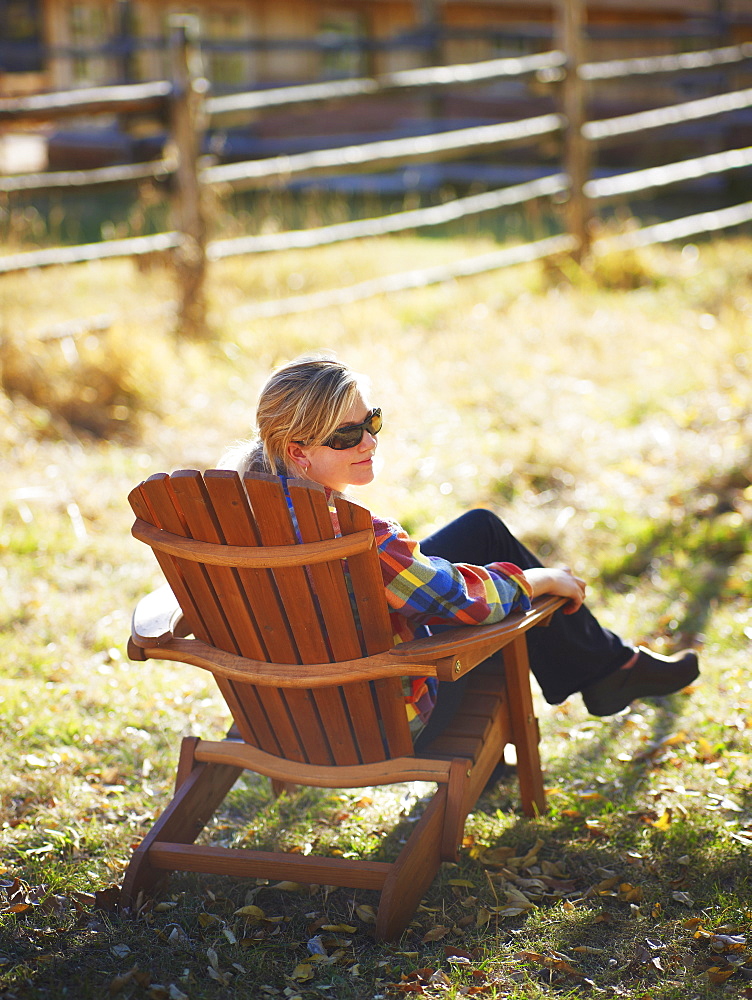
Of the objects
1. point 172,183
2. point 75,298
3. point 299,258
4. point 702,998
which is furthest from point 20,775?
point 299,258

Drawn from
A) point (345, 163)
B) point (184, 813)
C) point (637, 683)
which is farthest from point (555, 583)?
point (345, 163)

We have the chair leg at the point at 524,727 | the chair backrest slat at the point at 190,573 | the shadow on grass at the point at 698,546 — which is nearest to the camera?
the chair backrest slat at the point at 190,573

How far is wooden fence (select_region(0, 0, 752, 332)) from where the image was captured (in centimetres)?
669

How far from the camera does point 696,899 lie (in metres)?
2.59

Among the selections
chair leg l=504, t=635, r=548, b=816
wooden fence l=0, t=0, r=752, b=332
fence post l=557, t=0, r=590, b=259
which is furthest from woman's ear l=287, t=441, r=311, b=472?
fence post l=557, t=0, r=590, b=259

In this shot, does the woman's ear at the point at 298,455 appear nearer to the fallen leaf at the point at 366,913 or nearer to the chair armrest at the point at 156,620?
the chair armrest at the point at 156,620

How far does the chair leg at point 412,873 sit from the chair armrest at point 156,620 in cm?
75

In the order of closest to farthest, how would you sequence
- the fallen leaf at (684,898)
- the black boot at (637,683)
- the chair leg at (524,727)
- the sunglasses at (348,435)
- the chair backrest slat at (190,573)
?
the chair backrest slat at (190,573)
the sunglasses at (348,435)
the fallen leaf at (684,898)
the chair leg at (524,727)
the black boot at (637,683)

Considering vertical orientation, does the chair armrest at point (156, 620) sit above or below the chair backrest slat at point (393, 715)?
above

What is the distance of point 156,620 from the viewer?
2.63 meters

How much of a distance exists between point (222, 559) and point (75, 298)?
678 centimetres

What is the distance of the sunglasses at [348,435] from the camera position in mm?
2455

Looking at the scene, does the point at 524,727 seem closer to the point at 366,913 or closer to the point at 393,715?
the point at 393,715

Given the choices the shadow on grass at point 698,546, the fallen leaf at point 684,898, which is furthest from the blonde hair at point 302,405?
the shadow on grass at point 698,546
